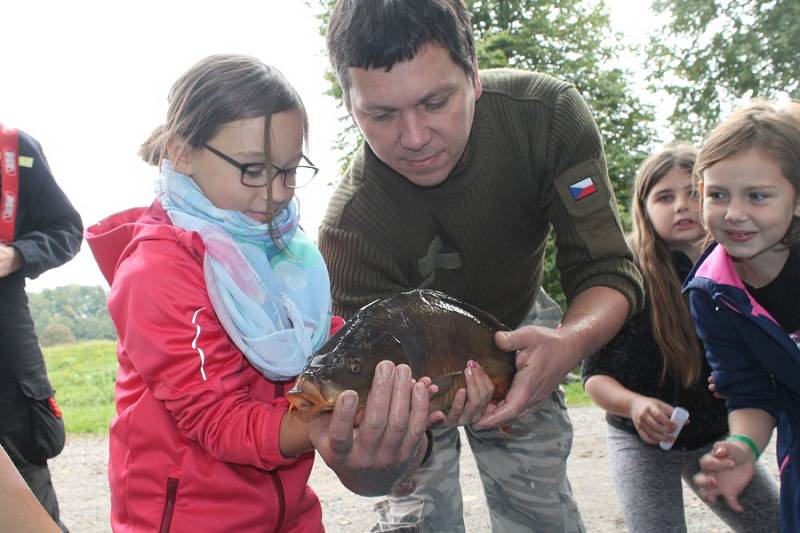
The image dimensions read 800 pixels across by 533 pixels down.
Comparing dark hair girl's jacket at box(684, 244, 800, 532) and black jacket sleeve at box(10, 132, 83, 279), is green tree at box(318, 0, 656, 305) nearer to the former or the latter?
black jacket sleeve at box(10, 132, 83, 279)

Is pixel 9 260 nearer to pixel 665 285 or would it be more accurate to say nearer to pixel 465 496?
pixel 665 285

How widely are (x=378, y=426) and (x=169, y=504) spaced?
0.64 m

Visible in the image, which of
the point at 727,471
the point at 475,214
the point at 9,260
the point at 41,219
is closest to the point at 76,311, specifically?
the point at 41,219

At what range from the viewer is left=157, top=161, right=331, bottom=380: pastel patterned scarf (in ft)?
7.89

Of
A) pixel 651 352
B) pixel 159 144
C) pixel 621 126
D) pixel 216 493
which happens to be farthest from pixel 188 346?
pixel 621 126

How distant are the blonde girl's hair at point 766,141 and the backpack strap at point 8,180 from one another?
11.0 ft

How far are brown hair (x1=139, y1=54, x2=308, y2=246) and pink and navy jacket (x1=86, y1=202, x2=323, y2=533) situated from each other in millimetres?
263

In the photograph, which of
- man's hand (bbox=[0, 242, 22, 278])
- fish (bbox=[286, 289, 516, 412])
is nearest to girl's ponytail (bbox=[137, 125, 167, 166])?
fish (bbox=[286, 289, 516, 412])

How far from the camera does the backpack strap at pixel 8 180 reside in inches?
169

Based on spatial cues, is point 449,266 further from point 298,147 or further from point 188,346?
point 188,346

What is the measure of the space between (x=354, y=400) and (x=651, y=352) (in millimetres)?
2487

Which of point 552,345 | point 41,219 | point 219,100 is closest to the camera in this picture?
point 219,100

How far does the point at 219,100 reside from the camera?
2.54 meters

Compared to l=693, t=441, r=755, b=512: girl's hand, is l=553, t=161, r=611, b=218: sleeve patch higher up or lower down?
higher up
